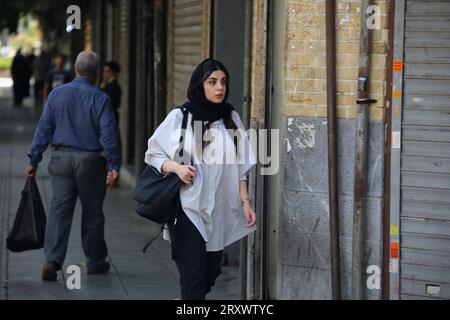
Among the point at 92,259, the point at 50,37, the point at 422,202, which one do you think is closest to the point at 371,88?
the point at 422,202

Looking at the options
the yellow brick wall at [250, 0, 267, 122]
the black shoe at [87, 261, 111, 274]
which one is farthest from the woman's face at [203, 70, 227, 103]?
the black shoe at [87, 261, 111, 274]

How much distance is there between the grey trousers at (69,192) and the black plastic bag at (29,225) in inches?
4.7

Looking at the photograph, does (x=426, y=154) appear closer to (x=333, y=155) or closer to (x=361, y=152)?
(x=361, y=152)

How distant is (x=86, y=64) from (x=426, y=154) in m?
3.30

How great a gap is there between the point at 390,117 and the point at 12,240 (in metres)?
3.50

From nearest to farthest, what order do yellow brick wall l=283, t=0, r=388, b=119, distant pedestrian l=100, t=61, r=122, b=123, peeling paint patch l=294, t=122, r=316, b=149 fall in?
1. yellow brick wall l=283, t=0, r=388, b=119
2. peeling paint patch l=294, t=122, r=316, b=149
3. distant pedestrian l=100, t=61, r=122, b=123

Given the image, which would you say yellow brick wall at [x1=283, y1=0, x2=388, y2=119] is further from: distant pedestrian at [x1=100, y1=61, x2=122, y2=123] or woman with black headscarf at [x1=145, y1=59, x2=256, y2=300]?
distant pedestrian at [x1=100, y1=61, x2=122, y2=123]

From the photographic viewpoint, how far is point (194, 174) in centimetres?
660

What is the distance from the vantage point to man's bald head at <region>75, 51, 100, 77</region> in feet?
30.1

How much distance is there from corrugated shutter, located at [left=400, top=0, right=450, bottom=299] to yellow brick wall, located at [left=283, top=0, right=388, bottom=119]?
7.5 inches

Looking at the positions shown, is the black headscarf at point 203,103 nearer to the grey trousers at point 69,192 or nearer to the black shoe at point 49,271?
the grey trousers at point 69,192

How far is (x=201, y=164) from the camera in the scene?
6742 millimetres

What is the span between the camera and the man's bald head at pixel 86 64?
9.18m

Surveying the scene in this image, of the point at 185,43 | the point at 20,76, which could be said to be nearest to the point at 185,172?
the point at 185,43
